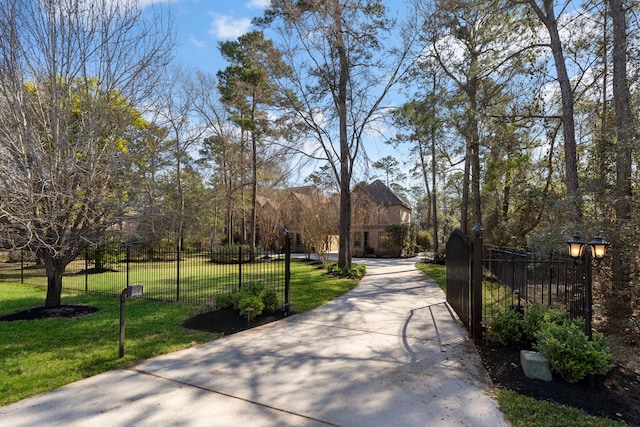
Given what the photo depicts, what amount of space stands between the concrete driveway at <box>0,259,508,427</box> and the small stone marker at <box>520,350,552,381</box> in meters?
0.50

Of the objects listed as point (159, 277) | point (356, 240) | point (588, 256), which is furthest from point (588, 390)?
point (356, 240)

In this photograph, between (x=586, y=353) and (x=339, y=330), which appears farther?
(x=339, y=330)

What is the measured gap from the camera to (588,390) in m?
3.84

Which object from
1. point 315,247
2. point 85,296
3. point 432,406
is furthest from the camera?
point 315,247

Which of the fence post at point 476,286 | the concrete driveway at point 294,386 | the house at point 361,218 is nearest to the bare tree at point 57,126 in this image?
the concrete driveway at point 294,386

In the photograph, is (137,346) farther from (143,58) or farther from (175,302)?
(143,58)

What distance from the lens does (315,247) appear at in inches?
782

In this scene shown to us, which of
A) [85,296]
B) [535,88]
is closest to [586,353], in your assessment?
[535,88]

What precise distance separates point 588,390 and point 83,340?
7008 millimetres

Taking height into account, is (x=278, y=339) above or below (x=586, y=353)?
below

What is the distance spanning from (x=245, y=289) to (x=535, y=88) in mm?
9118

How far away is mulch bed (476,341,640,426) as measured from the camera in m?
3.45

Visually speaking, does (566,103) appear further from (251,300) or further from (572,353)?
(251,300)

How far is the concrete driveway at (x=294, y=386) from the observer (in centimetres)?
331
